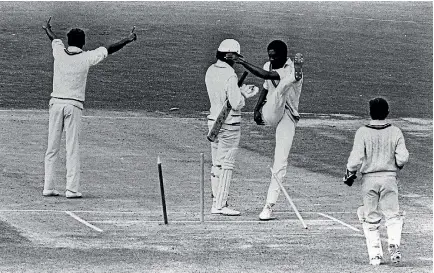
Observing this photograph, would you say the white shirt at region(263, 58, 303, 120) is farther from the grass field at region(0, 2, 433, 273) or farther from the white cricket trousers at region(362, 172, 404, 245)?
the white cricket trousers at region(362, 172, 404, 245)

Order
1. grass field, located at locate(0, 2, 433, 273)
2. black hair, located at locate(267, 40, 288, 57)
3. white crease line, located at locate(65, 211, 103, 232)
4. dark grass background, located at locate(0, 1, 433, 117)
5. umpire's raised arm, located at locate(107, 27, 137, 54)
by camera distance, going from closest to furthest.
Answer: grass field, located at locate(0, 2, 433, 273) → white crease line, located at locate(65, 211, 103, 232) → black hair, located at locate(267, 40, 288, 57) → umpire's raised arm, located at locate(107, 27, 137, 54) → dark grass background, located at locate(0, 1, 433, 117)

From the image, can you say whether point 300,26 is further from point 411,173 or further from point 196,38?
point 411,173

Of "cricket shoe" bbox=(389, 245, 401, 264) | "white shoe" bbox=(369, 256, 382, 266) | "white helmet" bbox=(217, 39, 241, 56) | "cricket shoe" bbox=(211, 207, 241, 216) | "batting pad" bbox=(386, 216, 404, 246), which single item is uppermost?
"white helmet" bbox=(217, 39, 241, 56)

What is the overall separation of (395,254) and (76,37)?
6.22 metres

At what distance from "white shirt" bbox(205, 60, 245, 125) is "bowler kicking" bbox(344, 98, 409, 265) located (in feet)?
10.1

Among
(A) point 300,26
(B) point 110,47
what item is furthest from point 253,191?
(A) point 300,26

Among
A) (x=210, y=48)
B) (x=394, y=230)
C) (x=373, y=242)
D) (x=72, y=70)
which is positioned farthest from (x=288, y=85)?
(x=210, y=48)

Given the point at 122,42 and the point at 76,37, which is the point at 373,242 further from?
the point at 76,37

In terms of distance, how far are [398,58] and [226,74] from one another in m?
21.4

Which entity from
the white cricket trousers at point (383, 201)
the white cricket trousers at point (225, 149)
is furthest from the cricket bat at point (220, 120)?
the white cricket trousers at point (383, 201)

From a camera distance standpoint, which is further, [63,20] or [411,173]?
[63,20]

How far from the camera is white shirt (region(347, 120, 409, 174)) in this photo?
12.0 metres

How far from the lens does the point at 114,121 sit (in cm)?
2419

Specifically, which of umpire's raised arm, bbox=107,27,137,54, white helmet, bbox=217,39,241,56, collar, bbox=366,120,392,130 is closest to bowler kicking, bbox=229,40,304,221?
white helmet, bbox=217,39,241,56
